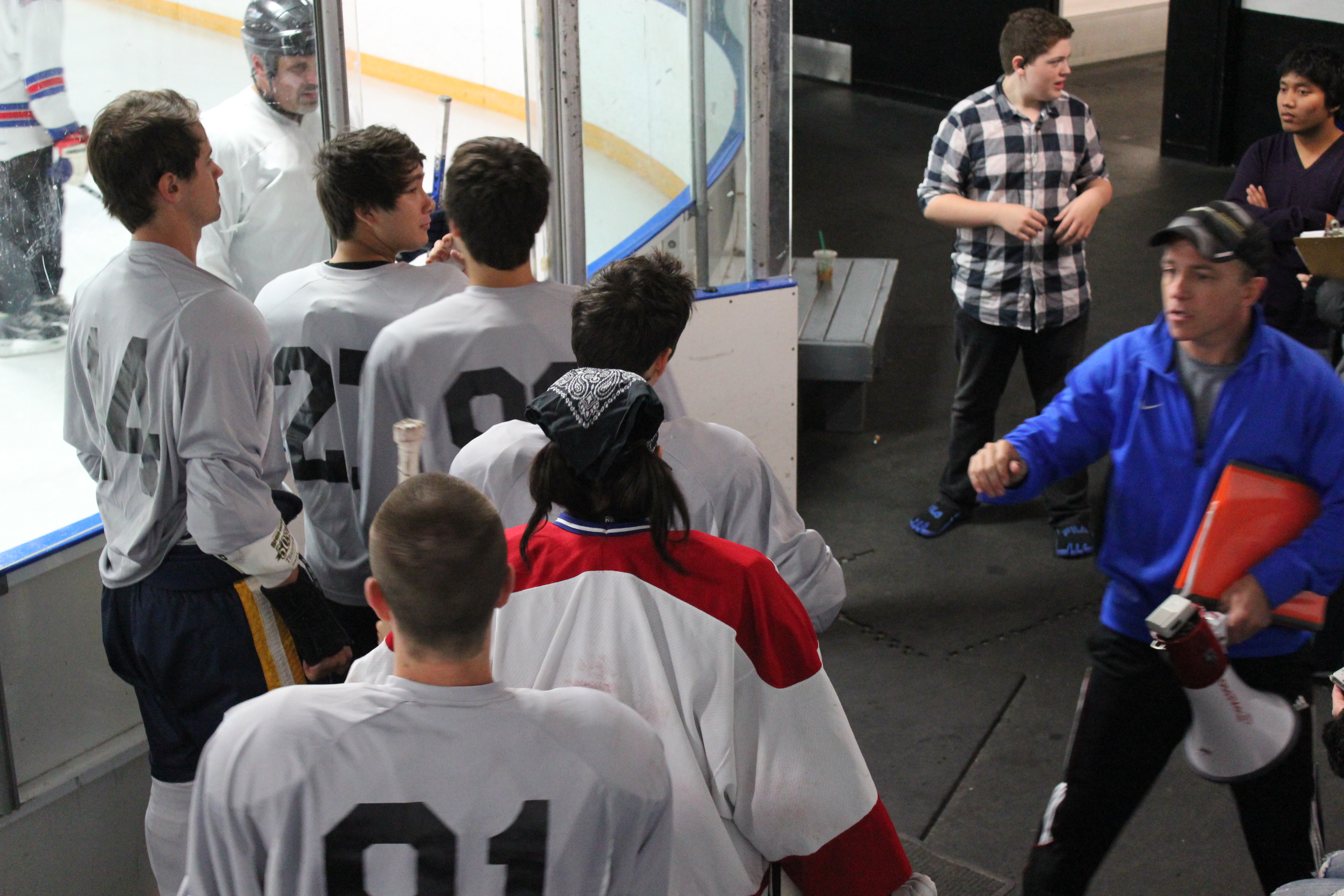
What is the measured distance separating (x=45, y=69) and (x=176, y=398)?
1.79 m

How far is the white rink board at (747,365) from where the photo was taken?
160 inches

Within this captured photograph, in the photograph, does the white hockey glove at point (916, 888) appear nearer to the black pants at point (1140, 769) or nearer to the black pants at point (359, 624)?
the black pants at point (1140, 769)

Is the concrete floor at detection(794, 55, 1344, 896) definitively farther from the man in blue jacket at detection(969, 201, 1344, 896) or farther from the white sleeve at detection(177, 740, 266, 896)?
the white sleeve at detection(177, 740, 266, 896)

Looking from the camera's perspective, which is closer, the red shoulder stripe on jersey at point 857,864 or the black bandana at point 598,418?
the black bandana at point 598,418

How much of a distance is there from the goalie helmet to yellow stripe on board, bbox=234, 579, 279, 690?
4.81 feet

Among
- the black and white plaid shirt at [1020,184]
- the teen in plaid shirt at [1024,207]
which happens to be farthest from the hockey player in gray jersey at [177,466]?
the black and white plaid shirt at [1020,184]

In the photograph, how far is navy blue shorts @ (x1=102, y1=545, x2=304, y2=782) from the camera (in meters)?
2.29

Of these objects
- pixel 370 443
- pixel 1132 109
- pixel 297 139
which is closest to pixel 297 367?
pixel 370 443

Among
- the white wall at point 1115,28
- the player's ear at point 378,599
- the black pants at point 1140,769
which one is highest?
the white wall at point 1115,28

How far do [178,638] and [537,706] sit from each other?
121 centimetres

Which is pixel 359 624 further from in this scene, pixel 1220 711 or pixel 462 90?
pixel 462 90

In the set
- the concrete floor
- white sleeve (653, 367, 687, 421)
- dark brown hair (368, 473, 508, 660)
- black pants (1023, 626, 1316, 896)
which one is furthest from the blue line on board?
black pants (1023, 626, 1316, 896)

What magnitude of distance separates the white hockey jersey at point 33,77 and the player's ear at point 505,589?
7.80 feet

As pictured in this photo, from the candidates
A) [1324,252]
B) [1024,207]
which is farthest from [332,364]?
[1324,252]
